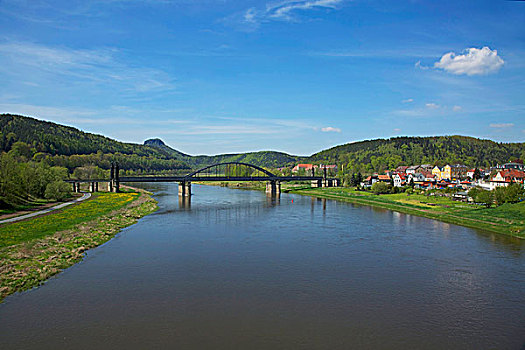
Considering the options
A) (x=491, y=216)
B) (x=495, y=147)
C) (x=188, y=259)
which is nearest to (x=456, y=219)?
(x=491, y=216)

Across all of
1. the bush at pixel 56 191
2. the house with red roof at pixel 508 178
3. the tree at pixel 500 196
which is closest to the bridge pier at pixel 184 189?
the bush at pixel 56 191

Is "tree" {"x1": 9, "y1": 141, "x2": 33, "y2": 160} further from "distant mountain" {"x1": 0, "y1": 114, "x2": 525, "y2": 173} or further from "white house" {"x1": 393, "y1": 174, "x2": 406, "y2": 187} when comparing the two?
"white house" {"x1": 393, "y1": 174, "x2": 406, "y2": 187}

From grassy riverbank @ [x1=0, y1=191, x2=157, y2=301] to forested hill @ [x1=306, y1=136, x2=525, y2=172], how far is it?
78.6m

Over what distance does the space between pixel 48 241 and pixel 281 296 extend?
43.9ft

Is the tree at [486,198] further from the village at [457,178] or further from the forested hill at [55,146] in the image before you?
the forested hill at [55,146]

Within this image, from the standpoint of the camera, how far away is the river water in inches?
377

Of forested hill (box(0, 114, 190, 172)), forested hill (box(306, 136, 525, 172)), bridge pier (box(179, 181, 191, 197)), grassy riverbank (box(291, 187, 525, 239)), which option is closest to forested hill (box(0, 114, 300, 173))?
forested hill (box(0, 114, 190, 172))

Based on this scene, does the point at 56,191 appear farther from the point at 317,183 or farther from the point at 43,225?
the point at 317,183

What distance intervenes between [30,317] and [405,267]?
1442cm

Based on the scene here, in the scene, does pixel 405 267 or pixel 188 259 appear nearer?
pixel 405 267

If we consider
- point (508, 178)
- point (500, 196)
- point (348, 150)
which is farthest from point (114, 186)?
point (348, 150)

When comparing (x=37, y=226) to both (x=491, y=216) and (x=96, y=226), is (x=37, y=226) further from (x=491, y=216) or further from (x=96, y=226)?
(x=491, y=216)

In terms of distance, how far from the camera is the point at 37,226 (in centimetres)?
2198

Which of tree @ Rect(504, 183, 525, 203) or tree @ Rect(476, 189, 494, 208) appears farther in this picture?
tree @ Rect(476, 189, 494, 208)
